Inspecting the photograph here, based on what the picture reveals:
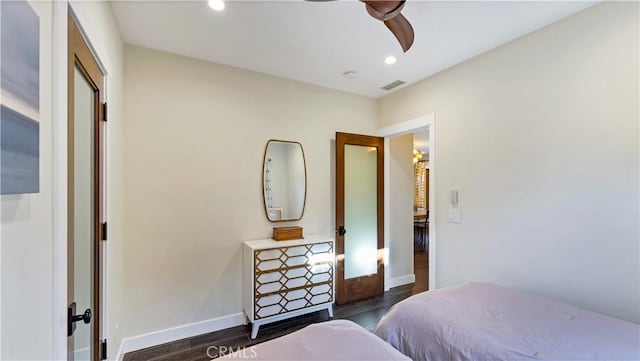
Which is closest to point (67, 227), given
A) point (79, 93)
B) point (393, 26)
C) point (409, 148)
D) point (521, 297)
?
point (79, 93)

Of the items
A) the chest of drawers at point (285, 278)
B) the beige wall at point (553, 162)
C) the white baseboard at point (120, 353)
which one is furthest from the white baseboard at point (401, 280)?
the white baseboard at point (120, 353)

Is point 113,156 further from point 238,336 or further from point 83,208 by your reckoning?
point 238,336

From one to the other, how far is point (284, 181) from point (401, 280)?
7.59 ft

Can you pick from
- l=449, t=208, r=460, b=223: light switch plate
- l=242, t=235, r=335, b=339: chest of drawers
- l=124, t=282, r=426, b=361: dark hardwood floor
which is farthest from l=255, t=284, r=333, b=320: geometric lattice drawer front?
l=449, t=208, r=460, b=223: light switch plate

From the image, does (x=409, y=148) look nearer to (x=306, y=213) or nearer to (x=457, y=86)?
(x=457, y=86)

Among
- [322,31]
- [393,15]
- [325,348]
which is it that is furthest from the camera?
[322,31]

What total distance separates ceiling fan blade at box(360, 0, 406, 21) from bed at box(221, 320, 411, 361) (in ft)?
5.07

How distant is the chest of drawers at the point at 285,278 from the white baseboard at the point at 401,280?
1241 millimetres

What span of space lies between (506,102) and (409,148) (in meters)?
1.74

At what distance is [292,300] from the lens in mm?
2738

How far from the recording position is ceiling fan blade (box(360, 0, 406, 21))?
4.03 feet

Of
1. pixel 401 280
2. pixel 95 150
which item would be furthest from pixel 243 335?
pixel 401 280

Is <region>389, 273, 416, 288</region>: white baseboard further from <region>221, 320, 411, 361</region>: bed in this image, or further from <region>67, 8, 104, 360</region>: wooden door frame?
<region>67, 8, 104, 360</region>: wooden door frame

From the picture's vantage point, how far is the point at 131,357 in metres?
2.26
